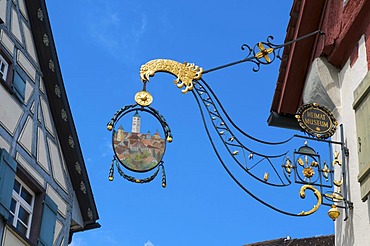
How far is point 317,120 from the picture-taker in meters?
7.74

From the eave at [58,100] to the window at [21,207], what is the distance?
146cm

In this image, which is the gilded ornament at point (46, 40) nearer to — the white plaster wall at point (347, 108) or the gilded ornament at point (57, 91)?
the gilded ornament at point (57, 91)

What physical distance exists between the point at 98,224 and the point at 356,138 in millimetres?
7118

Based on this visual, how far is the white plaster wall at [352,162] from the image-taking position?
7.12 m

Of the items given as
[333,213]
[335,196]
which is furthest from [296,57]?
[333,213]

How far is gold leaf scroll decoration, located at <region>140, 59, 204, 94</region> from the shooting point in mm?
7480

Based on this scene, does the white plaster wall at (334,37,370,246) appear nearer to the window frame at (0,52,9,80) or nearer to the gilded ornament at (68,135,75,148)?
the window frame at (0,52,9,80)

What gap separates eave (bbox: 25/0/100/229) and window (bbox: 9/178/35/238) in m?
1.46

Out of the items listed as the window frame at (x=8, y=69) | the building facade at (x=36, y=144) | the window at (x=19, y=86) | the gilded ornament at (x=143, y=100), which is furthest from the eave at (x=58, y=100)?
the gilded ornament at (x=143, y=100)

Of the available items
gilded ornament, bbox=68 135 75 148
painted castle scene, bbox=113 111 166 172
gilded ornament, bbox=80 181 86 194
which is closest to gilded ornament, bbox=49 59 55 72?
gilded ornament, bbox=68 135 75 148

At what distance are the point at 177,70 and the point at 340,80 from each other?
6.24 ft

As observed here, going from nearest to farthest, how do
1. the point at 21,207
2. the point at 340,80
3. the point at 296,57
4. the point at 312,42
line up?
1. the point at 340,80
2. the point at 312,42
3. the point at 296,57
4. the point at 21,207

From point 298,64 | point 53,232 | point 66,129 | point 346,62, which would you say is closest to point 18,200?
point 53,232

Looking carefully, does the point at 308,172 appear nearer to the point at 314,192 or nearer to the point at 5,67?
the point at 314,192
